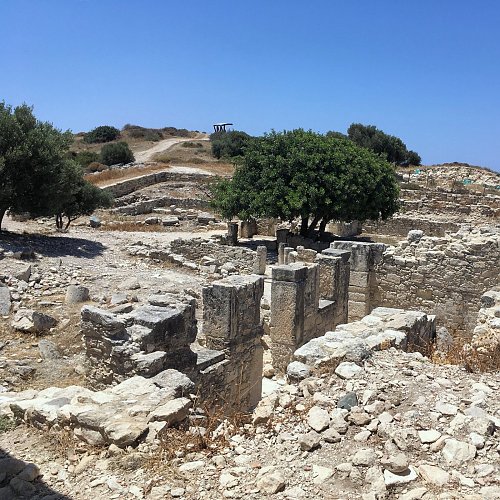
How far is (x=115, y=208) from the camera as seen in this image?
3381cm

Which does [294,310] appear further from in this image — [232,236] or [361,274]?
[232,236]

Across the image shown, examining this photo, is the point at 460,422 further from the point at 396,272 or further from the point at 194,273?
the point at 194,273

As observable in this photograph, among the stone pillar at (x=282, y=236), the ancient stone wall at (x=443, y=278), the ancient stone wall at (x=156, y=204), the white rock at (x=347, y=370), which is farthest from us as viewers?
the ancient stone wall at (x=156, y=204)

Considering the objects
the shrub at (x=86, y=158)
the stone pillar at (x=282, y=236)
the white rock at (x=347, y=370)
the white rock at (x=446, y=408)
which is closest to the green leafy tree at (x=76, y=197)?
the stone pillar at (x=282, y=236)

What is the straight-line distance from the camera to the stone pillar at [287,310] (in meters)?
9.56

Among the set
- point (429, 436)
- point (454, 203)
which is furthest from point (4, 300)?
point (454, 203)

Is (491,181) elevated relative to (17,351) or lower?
elevated

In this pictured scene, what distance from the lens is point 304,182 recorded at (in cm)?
2194

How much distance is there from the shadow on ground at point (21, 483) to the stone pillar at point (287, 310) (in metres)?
5.68

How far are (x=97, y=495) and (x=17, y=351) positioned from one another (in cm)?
594

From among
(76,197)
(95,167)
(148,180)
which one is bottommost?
(76,197)

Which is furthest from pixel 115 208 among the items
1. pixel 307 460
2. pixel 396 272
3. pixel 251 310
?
pixel 307 460

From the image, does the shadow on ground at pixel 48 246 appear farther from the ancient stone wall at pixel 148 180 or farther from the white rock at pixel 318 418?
the ancient stone wall at pixel 148 180

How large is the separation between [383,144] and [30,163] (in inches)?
1849
